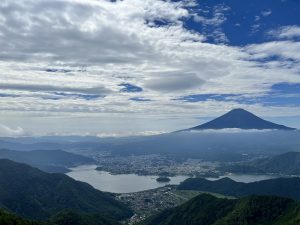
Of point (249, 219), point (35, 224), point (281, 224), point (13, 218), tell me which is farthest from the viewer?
point (249, 219)

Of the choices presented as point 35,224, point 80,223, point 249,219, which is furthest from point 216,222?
point 35,224

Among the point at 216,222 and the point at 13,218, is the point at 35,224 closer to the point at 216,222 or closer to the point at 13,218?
the point at 13,218

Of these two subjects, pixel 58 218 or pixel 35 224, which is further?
pixel 58 218

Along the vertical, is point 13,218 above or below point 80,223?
above

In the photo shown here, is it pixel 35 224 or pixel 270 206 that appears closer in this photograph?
pixel 35 224

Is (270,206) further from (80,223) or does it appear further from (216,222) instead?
(80,223)

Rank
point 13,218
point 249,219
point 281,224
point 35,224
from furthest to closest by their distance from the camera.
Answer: point 249,219 < point 281,224 < point 35,224 < point 13,218

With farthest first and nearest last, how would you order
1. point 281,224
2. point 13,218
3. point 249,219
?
1. point 249,219
2. point 281,224
3. point 13,218

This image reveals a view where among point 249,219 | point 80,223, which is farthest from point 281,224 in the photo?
point 80,223
